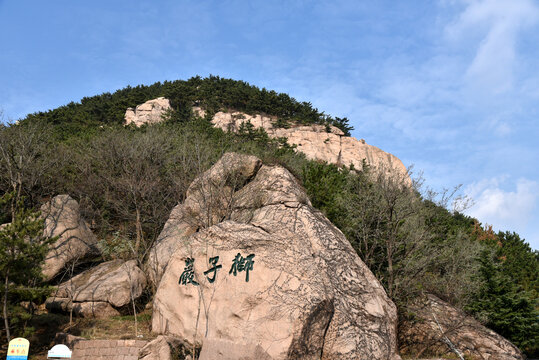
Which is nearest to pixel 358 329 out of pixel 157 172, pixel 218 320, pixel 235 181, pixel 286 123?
pixel 218 320

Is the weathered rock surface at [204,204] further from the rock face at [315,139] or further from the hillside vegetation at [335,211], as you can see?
the rock face at [315,139]

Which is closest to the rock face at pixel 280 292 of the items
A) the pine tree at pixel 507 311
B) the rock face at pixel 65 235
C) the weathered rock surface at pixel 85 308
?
the weathered rock surface at pixel 85 308

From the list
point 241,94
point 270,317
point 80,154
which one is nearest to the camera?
point 270,317

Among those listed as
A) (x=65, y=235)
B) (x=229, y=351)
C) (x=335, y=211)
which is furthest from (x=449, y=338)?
(x=65, y=235)

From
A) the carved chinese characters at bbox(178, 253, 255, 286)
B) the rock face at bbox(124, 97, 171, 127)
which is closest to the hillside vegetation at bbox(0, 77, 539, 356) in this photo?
the carved chinese characters at bbox(178, 253, 255, 286)

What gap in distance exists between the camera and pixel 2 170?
1764 cm

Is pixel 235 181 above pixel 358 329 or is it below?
above

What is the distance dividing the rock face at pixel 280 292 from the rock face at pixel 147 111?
102ft

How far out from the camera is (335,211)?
1397 centimetres

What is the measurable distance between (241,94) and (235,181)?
32.3 metres

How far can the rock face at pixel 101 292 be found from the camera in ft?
42.7

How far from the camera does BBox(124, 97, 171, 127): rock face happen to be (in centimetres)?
3975

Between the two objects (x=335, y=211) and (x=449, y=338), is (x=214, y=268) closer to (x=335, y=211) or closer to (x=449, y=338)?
(x=335, y=211)

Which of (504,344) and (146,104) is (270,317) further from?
(146,104)
